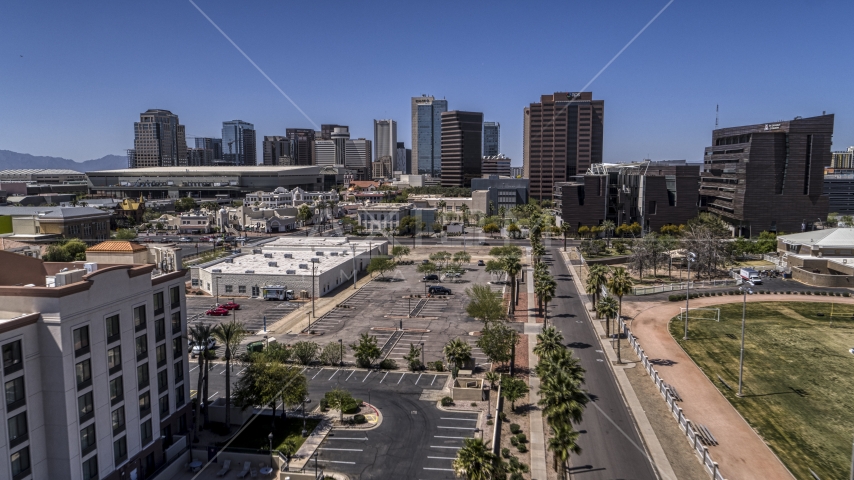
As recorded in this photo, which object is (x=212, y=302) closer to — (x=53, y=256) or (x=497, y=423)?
(x=53, y=256)

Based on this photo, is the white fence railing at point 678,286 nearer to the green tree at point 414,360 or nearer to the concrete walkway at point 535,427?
the concrete walkway at point 535,427

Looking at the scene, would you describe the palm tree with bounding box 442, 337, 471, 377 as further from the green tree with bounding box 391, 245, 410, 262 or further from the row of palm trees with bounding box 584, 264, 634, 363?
the green tree with bounding box 391, 245, 410, 262

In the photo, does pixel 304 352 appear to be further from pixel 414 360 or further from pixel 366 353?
pixel 414 360

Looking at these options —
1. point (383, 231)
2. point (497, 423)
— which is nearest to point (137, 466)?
point (497, 423)

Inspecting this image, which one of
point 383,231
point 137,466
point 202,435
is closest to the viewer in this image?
point 137,466

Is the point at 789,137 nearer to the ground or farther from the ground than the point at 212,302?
farther from the ground

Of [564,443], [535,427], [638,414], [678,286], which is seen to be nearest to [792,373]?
[638,414]

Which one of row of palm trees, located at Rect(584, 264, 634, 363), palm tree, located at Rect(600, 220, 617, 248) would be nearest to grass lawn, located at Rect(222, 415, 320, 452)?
row of palm trees, located at Rect(584, 264, 634, 363)

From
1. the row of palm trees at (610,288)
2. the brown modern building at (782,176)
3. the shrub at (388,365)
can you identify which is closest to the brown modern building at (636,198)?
the brown modern building at (782,176)
